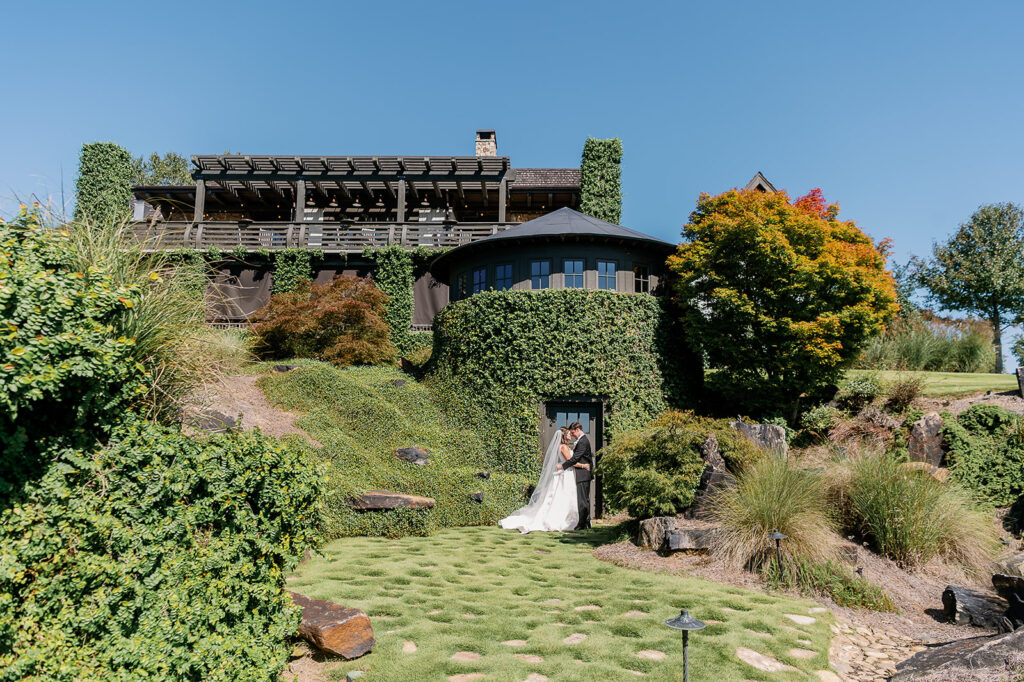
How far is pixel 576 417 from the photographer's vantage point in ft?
49.7

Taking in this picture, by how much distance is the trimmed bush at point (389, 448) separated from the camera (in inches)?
439

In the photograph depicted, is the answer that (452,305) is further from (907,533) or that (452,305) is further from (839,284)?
(907,533)

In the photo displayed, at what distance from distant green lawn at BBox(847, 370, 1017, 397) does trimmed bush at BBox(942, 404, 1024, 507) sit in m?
3.51

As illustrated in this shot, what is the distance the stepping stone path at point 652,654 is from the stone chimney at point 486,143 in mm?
29640

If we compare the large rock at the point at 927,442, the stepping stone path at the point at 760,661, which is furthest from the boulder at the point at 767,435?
the stepping stone path at the point at 760,661

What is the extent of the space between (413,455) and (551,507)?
3199 millimetres

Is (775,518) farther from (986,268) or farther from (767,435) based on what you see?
(986,268)

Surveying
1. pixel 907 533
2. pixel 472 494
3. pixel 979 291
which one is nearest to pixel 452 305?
pixel 472 494

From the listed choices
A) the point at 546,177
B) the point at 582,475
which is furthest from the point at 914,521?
the point at 546,177

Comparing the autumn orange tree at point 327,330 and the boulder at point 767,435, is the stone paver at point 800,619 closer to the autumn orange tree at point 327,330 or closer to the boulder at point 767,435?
the boulder at point 767,435

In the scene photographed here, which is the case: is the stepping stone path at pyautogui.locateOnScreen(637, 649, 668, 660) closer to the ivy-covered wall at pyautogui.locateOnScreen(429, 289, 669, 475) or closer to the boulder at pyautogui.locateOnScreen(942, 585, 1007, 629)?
the boulder at pyautogui.locateOnScreen(942, 585, 1007, 629)

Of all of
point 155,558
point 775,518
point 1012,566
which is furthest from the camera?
point 775,518

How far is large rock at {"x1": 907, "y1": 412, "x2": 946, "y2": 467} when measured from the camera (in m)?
12.4

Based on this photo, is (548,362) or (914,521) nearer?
(914,521)
